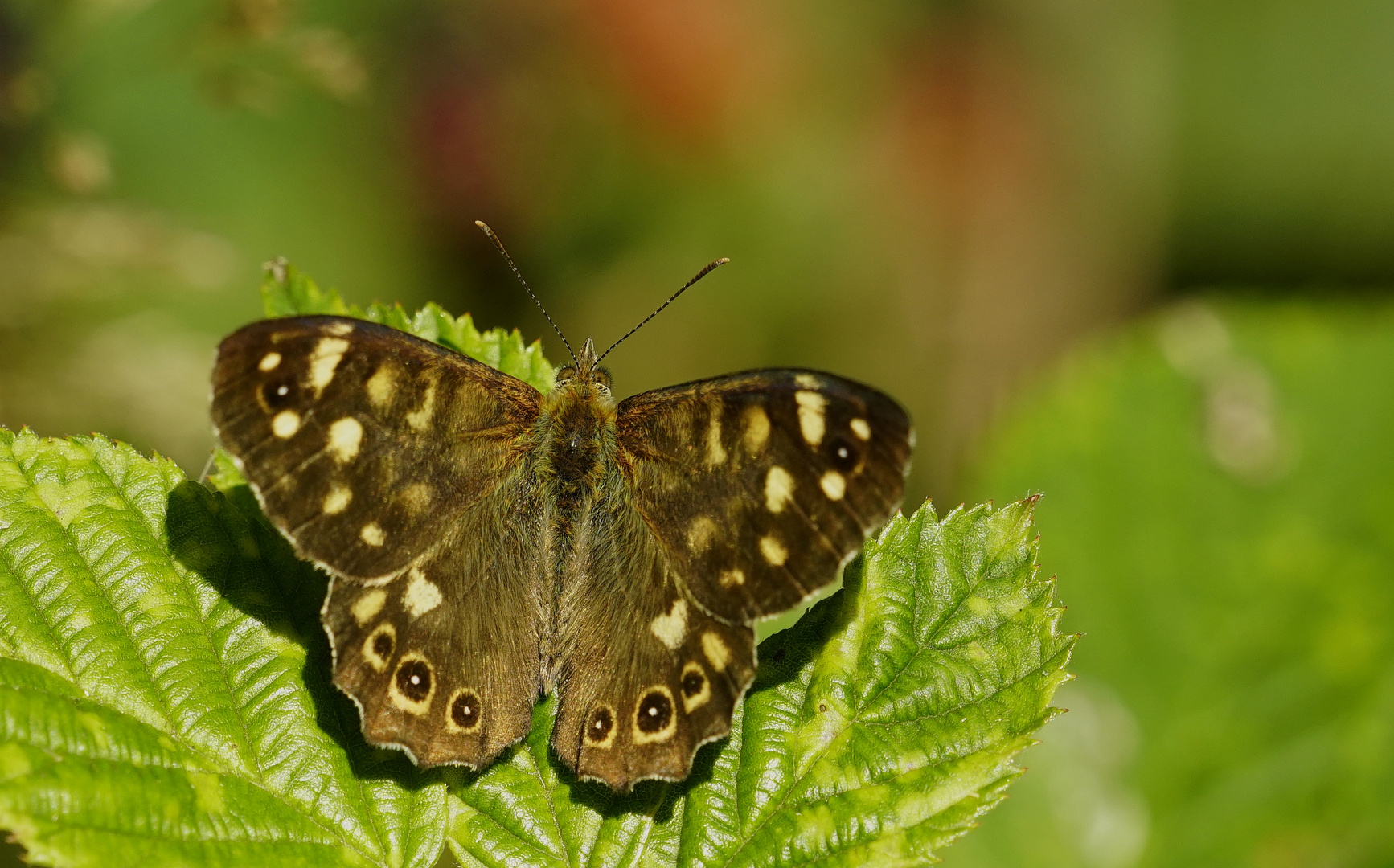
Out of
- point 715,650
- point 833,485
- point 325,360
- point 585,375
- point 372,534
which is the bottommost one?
point 715,650

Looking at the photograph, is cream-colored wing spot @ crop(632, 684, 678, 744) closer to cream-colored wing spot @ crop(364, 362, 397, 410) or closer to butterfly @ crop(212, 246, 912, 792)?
butterfly @ crop(212, 246, 912, 792)

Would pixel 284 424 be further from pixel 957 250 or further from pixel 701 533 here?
pixel 957 250

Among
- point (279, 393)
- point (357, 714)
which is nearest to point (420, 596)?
point (357, 714)

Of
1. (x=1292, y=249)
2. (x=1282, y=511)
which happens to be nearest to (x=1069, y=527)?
(x=1282, y=511)

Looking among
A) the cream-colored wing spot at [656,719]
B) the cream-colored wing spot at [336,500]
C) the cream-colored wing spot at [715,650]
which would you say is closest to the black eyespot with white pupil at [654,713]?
the cream-colored wing spot at [656,719]

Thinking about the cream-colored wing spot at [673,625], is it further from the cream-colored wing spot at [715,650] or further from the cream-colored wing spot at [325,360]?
the cream-colored wing spot at [325,360]

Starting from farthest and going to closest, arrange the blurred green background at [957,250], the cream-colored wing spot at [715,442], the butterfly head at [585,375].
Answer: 1. the blurred green background at [957,250]
2. the butterfly head at [585,375]
3. the cream-colored wing spot at [715,442]

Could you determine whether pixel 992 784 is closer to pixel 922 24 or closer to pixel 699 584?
pixel 699 584
